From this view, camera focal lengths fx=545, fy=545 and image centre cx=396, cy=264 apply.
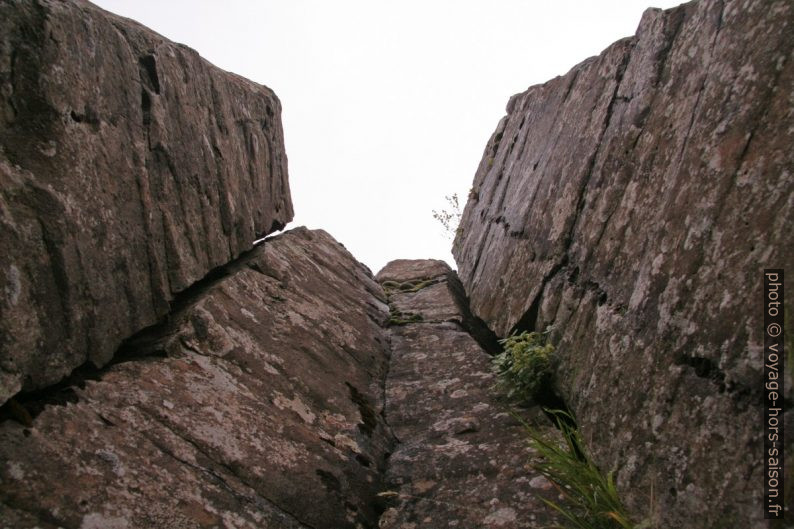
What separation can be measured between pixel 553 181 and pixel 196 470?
5.68 meters

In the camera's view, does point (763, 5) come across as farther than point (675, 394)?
Yes

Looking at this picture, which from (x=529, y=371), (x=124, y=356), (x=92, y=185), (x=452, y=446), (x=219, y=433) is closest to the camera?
(x=219, y=433)

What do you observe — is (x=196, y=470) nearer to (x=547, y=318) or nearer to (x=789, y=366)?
(x=789, y=366)

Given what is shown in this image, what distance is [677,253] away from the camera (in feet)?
12.7

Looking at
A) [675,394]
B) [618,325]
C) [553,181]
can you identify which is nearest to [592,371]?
[618,325]

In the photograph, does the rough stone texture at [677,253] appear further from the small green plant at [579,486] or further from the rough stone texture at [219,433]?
the rough stone texture at [219,433]

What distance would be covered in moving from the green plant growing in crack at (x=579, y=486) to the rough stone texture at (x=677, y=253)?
0.45 feet

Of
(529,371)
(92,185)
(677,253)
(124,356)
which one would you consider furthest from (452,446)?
(92,185)

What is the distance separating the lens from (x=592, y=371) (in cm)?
462

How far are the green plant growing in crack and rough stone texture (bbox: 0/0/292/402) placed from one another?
3.47m

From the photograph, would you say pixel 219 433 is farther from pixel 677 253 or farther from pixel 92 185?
pixel 677 253

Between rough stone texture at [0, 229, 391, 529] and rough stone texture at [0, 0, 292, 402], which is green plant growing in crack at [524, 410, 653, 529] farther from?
rough stone texture at [0, 0, 292, 402]

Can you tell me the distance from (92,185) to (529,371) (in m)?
4.33

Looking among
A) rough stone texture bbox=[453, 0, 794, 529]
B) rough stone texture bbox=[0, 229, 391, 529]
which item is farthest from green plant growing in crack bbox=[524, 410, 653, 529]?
rough stone texture bbox=[0, 229, 391, 529]
